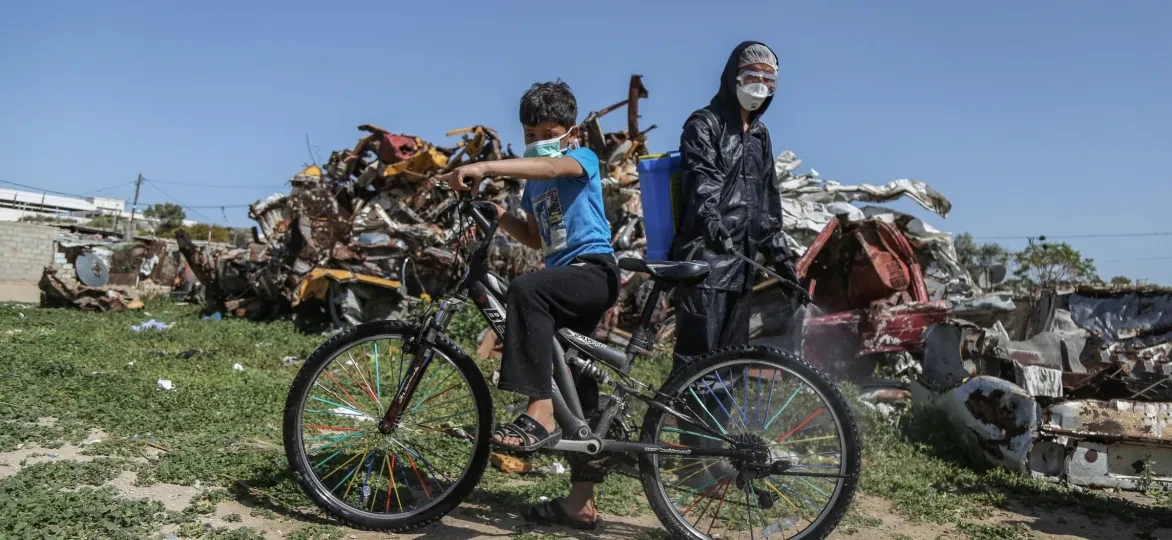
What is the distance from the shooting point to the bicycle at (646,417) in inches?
129

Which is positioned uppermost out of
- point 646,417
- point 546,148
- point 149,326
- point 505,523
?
point 546,148

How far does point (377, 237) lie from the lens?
35.3 ft

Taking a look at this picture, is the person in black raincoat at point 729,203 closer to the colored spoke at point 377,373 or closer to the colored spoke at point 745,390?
the colored spoke at point 745,390

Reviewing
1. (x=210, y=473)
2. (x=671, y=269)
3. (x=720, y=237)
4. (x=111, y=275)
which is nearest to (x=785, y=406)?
(x=671, y=269)

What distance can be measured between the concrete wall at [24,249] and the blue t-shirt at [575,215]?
3172cm

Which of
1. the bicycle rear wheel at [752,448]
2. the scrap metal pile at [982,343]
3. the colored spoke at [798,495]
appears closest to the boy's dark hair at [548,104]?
the bicycle rear wheel at [752,448]

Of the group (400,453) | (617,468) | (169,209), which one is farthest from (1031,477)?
(169,209)

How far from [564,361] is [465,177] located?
84 cm

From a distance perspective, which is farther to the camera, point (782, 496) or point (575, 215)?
point (575, 215)

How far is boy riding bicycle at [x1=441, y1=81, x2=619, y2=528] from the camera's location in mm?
3215

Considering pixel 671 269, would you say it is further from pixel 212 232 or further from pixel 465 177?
pixel 212 232

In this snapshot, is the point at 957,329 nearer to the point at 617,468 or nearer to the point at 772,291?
the point at 772,291

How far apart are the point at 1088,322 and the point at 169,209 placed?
68.9 metres

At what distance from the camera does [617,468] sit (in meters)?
3.42
